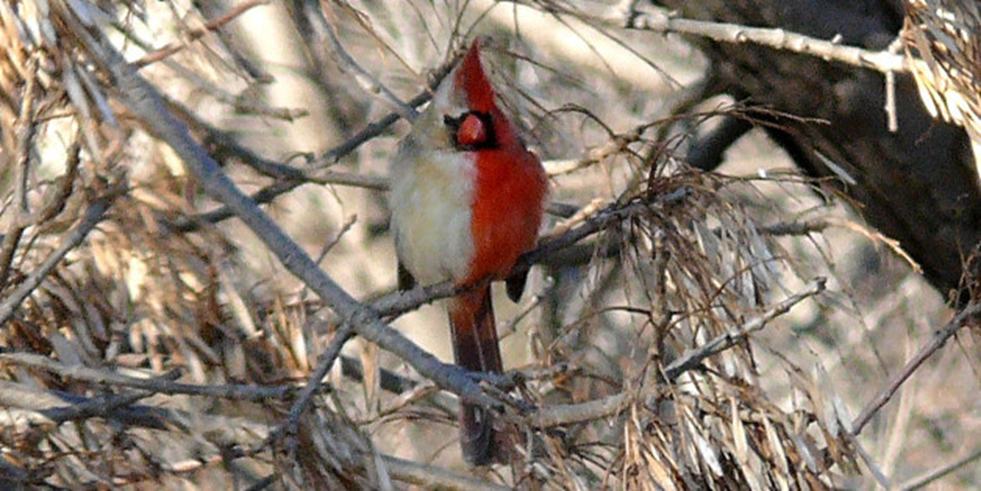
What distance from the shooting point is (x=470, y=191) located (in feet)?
9.75

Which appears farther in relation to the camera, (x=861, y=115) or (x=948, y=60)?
(x=861, y=115)

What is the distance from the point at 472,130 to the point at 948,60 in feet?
3.14

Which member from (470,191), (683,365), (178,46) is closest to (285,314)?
(178,46)

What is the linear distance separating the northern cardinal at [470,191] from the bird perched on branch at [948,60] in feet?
2.70

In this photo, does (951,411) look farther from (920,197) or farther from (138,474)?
(138,474)

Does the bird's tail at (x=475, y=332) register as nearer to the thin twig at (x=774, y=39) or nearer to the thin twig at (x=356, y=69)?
the thin twig at (x=356, y=69)

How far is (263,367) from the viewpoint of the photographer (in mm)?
2486

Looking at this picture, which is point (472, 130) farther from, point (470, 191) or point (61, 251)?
point (61, 251)

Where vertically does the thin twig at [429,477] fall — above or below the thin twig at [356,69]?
below

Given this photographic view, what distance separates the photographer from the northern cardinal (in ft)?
9.45

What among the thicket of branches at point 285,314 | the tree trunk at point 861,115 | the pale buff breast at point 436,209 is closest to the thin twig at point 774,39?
the thicket of branches at point 285,314

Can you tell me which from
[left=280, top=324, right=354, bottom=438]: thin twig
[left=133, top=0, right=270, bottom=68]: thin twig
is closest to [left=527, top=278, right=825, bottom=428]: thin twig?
[left=280, top=324, right=354, bottom=438]: thin twig

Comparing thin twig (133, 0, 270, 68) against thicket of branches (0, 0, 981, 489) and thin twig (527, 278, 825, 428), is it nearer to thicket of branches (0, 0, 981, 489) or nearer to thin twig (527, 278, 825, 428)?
thicket of branches (0, 0, 981, 489)

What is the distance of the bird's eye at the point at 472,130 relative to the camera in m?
2.91
